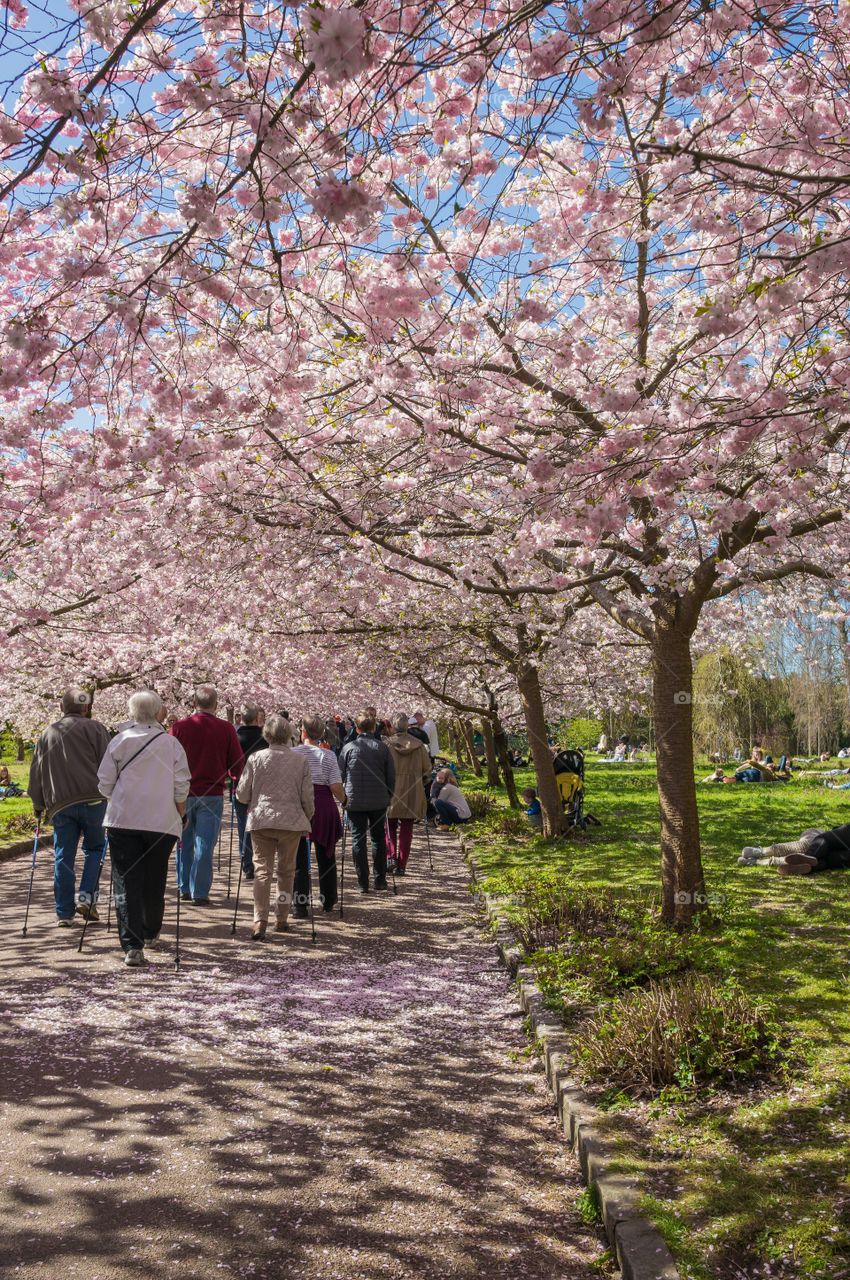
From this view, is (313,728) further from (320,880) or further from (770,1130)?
(770,1130)

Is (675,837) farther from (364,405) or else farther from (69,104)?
(69,104)

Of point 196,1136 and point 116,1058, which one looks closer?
point 196,1136

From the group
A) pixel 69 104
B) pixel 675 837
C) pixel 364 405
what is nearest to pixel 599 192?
pixel 364 405

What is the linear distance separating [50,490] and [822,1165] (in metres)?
8.18

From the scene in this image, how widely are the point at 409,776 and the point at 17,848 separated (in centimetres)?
679

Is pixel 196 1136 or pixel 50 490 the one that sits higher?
pixel 50 490

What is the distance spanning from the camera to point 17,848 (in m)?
14.8

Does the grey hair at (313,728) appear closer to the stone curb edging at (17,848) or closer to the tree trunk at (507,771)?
the stone curb edging at (17,848)

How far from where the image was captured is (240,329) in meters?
6.70

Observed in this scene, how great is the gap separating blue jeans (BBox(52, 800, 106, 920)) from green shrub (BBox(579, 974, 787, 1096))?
5017mm

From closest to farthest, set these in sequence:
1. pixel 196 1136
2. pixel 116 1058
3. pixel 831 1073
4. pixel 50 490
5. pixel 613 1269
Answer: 1. pixel 613 1269
2. pixel 196 1136
3. pixel 831 1073
4. pixel 116 1058
5. pixel 50 490

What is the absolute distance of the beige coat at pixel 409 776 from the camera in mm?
11539

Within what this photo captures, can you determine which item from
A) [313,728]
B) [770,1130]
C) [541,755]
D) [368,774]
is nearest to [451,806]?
[541,755]

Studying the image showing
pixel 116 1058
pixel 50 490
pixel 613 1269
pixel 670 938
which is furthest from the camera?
pixel 50 490
